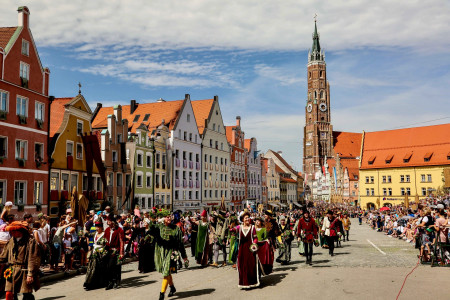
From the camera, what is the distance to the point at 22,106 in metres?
26.4

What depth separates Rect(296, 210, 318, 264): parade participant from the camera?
1435 cm

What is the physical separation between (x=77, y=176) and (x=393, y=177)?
59415 millimetres

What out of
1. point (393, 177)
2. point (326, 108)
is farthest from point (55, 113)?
point (326, 108)

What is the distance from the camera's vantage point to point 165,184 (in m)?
45.9

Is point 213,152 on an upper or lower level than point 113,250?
upper

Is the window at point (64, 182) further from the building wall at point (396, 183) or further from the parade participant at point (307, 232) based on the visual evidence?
the building wall at point (396, 183)

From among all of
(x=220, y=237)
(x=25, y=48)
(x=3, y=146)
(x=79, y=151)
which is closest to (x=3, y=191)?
(x=3, y=146)

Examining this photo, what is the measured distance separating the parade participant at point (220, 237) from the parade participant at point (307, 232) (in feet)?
9.00

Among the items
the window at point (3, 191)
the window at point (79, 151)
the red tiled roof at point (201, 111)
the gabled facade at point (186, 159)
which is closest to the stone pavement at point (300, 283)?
the window at point (3, 191)

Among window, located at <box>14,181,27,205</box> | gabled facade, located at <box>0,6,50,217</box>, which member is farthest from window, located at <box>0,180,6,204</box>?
window, located at <box>14,181,27,205</box>

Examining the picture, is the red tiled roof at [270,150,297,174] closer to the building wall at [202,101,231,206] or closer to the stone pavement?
the building wall at [202,101,231,206]

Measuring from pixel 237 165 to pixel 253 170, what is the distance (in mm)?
7439

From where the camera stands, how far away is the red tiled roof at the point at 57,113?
30.6 meters

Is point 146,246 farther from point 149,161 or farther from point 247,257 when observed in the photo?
point 149,161
